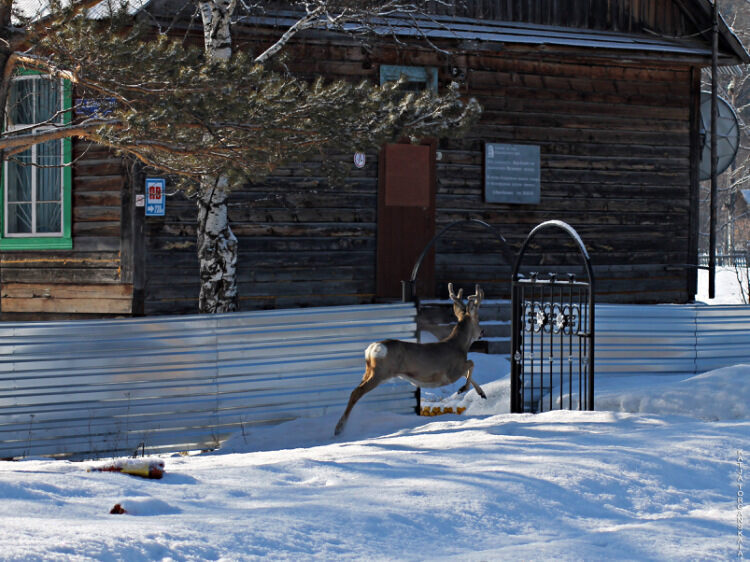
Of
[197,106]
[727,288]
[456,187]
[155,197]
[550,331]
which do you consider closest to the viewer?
[197,106]

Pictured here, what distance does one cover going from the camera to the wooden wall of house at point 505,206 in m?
14.7

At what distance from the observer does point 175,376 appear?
9227 mm

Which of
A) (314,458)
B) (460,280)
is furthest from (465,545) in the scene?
(460,280)

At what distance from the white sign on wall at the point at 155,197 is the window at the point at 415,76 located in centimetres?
420

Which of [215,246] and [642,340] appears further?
[215,246]

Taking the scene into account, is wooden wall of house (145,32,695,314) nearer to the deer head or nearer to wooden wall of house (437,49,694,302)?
wooden wall of house (437,49,694,302)

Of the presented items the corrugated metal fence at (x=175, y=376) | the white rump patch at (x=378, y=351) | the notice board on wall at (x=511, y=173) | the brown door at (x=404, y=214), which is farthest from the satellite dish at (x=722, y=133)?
the white rump patch at (x=378, y=351)

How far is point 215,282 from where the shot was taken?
475 inches

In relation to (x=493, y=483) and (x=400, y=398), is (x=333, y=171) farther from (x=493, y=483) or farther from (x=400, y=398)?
(x=493, y=483)

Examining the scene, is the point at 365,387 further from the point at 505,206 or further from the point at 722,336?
the point at 505,206

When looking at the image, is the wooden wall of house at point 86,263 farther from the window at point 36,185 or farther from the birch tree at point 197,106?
the birch tree at point 197,106

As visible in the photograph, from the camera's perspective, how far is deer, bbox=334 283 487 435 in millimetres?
9039

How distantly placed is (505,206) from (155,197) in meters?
6.04

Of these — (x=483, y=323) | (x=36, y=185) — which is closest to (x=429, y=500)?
(x=483, y=323)
